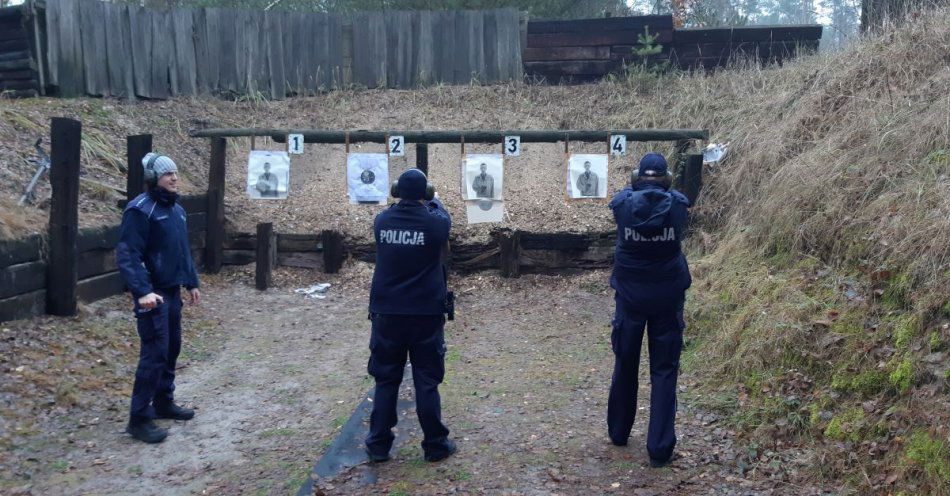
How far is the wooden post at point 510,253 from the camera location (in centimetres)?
1246

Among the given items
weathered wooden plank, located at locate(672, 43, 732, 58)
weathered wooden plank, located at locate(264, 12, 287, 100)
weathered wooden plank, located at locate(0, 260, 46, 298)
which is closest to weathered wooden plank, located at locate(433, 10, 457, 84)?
weathered wooden plank, located at locate(264, 12, 287, 100)

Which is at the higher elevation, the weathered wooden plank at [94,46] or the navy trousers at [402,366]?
the weathered wooden plank at [94,46]

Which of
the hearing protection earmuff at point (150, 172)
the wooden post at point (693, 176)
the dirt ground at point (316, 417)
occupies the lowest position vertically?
the dirt ground at point (316, 417)

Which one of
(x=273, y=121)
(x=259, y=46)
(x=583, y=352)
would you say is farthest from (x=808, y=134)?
(x=259, y=46)

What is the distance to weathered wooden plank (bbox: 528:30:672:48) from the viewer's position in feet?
60.2

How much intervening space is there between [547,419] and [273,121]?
12932 millimetres

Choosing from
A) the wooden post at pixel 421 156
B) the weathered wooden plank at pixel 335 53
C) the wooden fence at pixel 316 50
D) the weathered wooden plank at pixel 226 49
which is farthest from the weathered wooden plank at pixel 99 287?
the weathered wooden plank at pixel 335 53

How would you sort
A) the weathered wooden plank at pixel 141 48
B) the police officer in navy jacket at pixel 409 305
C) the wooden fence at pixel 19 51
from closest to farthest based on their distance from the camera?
1. the police officer in navy jacket at pixel 409 305
2. the wooden fence at pixel 19 51
3. the weathered wooden plank at pixel 141 48

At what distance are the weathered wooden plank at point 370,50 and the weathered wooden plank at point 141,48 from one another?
473 cm

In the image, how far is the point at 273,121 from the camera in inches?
709

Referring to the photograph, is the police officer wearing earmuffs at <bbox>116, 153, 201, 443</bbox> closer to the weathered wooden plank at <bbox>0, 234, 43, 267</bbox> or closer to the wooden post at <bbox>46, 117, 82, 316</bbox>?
the weathered wooden plank at <bbox>0, 234, 43, 267</bbox>

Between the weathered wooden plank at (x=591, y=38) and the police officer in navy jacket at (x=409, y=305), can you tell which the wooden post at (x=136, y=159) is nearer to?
the police officer in navy jacket at (x=409, y=305)

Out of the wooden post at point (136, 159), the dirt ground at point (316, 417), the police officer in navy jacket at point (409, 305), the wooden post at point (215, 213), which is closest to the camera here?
the dirt ground at point (316, 417)

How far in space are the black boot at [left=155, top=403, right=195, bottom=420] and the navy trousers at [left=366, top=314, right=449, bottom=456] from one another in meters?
2.01
